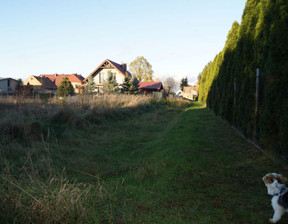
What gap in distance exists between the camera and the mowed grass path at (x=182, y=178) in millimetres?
2314

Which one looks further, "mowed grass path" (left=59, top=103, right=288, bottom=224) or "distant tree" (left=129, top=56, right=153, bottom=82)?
"distant tree" (left=129, top=56, right=153, bottom=82)

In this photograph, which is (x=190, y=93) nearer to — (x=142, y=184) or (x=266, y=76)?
(x=266, y=76)

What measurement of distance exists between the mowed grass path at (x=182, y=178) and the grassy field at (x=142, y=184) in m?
0.01

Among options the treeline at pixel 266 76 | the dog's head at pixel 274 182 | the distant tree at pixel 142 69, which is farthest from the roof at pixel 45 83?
the dog's head at pixel 274 182

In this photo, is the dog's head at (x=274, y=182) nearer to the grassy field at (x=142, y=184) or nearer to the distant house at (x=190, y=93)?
the grassy field at (x=142, y=184)

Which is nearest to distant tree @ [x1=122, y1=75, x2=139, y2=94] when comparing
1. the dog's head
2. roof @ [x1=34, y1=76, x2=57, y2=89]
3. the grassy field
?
the grassy field

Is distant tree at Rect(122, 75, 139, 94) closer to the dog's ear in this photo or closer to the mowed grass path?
the mowed grass path

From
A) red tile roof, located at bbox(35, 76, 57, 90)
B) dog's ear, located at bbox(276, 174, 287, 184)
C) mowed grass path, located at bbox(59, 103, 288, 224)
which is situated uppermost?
red tile roof, located at bbox(35, 76, 57, 90)

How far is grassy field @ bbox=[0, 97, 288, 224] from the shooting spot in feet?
7.10

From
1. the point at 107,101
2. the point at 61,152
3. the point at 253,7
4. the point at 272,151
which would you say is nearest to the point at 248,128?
the point at 272,151

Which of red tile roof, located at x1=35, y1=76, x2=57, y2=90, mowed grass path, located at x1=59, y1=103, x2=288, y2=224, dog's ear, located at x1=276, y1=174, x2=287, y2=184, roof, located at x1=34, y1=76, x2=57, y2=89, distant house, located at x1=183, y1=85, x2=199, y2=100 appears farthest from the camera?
distant house, located at x1=183, y1=85, x2=199, y2=100

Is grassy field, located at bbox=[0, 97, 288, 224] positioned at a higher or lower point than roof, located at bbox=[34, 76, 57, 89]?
lower

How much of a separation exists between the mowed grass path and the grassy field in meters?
0.01

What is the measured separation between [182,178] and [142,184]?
0.61 metres
